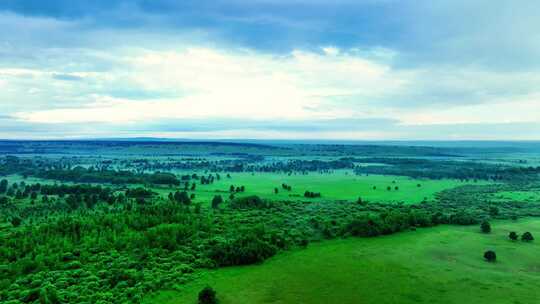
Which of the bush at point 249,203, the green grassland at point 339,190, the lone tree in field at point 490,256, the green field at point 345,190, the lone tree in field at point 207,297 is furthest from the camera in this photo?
the green field at point 345,190

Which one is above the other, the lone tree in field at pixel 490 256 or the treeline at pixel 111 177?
the lone tree in field at pixel 490 256

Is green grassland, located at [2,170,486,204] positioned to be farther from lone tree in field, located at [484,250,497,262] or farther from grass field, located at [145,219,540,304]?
lone tree in field, located at [484,250,497,262]

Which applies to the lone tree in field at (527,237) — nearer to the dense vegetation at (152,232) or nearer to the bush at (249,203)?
the dense vegetation at (152,232)

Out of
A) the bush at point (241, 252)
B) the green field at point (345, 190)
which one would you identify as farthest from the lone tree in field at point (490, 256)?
the green field at point (345, 190)

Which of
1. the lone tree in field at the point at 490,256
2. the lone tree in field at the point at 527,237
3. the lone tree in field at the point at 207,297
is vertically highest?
the lone tree in field at the point at 527,237

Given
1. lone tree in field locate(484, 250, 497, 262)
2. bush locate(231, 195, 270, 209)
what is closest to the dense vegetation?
bush locate(231, 195, 270, 209)

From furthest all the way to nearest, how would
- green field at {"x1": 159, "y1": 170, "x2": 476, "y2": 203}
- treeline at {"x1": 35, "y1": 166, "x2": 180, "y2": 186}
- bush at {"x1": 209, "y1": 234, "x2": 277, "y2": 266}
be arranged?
treeline at {"x1": 35, "y1": 166, "x2": 180, "y2": 186}
green field at {"x1": 159, "y1": 170, "x2": 476, "y2": 203}
bush at {"x1": 209, "y1": 234, "x2": 277, "y2": 266}

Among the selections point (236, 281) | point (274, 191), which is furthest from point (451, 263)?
point (274, 191)

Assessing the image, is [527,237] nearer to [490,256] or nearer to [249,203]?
[490,256]
